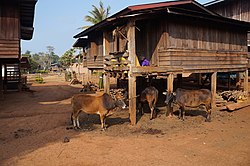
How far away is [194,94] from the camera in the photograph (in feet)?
33.1

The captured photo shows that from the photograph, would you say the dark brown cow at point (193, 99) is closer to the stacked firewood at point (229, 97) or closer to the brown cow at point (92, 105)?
the brown cow at point (92, 105)

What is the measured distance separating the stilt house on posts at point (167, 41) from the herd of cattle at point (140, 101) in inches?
23.6

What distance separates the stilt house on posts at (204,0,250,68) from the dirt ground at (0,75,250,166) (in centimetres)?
1193

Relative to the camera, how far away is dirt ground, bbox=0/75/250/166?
584cm

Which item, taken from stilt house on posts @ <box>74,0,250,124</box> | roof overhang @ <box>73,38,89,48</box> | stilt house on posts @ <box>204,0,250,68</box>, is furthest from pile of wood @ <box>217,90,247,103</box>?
roof overhang @ <box>73,38,89,48</box>

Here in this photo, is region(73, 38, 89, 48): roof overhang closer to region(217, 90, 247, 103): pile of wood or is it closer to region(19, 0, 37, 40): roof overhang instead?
region(19, 0, 37, 40): roof overhang

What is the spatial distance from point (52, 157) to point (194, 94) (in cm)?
685

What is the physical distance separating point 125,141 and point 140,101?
4.07m

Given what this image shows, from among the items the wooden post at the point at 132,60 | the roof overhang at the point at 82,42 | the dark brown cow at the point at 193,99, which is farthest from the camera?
the roof overhang at the point at 82,42

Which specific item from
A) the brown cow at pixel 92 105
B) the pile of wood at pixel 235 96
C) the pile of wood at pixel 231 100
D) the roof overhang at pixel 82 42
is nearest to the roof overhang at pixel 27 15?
the roof overhang at pixel 82 42

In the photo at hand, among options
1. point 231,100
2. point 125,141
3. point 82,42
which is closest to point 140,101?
point 125,141

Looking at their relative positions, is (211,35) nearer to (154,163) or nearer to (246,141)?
(246,141)

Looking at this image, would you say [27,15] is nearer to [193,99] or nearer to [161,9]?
[161,9]

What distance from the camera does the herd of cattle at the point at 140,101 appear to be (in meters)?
8.66
